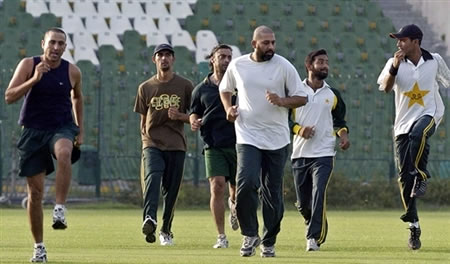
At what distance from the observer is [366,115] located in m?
27.8

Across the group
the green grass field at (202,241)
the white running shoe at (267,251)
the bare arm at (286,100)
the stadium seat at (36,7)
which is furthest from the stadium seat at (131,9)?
the bare arm at (286,100)

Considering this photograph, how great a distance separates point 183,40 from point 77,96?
2034cm

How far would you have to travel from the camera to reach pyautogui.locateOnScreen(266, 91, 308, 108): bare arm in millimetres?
11469

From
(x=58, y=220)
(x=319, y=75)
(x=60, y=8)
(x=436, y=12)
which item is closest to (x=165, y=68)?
(x=319, y=75)

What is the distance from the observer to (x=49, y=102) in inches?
440

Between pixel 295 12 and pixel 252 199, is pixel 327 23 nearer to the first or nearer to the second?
pixel 295 12

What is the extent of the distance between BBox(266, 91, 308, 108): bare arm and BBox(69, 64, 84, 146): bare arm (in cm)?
159

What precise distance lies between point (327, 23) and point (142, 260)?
2178cm

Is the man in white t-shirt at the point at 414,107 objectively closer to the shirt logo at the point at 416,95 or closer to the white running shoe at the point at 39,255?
the shirt logo at the point at 416,95

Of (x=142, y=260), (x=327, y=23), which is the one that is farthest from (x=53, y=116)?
(x=327, y=23)

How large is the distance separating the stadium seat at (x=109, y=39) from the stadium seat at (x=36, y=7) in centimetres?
143

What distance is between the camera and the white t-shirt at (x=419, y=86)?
1331cm

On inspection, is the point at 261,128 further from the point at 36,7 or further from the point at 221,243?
the point at 36,7

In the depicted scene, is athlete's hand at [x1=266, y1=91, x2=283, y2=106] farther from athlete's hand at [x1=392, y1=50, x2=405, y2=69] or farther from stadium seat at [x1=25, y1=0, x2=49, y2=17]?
stadium seat at [x1=25, y1=0, x2=49, y2=17]
